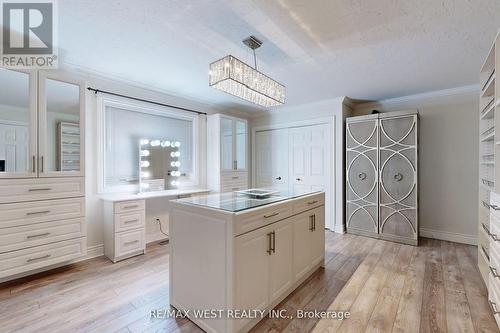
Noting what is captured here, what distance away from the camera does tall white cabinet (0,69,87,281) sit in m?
2.25

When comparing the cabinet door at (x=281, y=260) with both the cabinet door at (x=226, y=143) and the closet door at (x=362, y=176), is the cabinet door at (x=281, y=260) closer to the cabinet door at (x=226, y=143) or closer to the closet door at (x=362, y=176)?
the closet door at (x=362, y=176)

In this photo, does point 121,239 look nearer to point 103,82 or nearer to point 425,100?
point 103,82

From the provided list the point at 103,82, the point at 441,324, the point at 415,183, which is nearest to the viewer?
the point at 441,324

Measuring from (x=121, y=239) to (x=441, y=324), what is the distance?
10.7 feet

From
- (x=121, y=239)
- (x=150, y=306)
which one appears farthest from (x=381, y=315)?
(x=121, y=239)

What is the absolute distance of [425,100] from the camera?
3840 mm

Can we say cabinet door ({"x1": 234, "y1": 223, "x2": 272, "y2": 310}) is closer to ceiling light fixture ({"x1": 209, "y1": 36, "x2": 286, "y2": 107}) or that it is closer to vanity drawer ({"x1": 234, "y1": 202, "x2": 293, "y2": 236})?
vanity drawer ({"x1": 234, "y1": 202, "x2": 293, "y2": 236})

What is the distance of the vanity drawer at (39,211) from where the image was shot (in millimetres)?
2229

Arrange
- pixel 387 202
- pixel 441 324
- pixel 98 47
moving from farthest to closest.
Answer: pixel 387 202 → pixel 98 47 → pixel 441 324

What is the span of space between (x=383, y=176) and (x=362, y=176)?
0.30m

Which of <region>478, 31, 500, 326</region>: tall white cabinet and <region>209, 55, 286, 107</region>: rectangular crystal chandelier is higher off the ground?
<region>209, 55, 286, 107</region>: rectangular crystal chandelier

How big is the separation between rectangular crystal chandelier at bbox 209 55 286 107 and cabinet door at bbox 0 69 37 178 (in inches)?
73.4

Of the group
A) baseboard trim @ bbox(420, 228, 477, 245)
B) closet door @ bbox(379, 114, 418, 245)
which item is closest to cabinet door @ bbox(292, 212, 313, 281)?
closet door @ bbox(379, 114, 418, 245)

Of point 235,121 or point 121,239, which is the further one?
point 235,121
